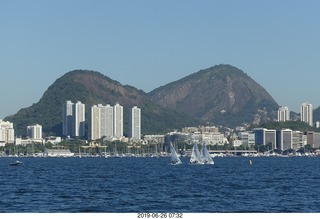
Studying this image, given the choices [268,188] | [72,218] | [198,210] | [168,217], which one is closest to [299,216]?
Answer: [168,217]

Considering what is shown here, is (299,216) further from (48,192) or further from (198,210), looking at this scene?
(48,192)

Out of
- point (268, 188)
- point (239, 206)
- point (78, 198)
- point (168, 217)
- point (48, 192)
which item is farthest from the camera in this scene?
point (268, 188)

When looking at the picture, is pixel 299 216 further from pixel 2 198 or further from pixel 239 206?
pixel 2 198

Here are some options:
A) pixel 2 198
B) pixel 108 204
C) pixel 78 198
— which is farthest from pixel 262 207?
pixel 2 198

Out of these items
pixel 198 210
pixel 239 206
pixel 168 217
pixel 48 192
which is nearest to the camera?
pixel 168 217

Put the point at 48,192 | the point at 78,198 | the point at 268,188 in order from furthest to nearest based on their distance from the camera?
the point at 268,188
the point at 48,192
the point at 78,198

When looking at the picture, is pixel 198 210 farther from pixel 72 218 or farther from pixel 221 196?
pixel 72 218

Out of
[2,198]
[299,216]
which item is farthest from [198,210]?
[299,216]

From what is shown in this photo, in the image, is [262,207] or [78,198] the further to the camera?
[78,198]

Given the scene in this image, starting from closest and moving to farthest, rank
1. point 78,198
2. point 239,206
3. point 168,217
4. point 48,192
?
point 168,217
point 239,206
point 78,198
point 48,192
